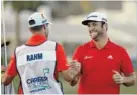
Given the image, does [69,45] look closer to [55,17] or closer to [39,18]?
[55,17]

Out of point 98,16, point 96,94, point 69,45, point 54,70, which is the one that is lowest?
point 69,45

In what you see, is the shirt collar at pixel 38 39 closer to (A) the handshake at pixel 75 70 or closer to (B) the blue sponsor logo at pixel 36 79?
(B) the blue sponsor logo at pixel 36 79

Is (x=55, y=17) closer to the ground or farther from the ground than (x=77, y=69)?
closer to the ground

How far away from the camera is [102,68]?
6.62 meters

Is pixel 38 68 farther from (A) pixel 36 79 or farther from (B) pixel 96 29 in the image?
(B) pixel 96 29

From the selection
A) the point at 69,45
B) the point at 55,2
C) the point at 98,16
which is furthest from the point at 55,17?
the point at 98,16

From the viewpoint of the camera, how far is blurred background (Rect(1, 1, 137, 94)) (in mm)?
37125

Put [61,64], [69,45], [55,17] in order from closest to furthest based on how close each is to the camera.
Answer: [61,64] → [69,45] → [55,17]

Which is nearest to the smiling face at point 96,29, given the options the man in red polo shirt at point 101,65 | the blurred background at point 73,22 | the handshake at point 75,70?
the man in red polo shirt at point 101,65

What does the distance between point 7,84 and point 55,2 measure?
43.2 metres

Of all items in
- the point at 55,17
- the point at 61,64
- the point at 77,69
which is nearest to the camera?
the point at 61,64

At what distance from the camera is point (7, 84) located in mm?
6277

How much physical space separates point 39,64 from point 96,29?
3.02 feet

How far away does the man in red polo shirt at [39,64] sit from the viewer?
19.7 feet
